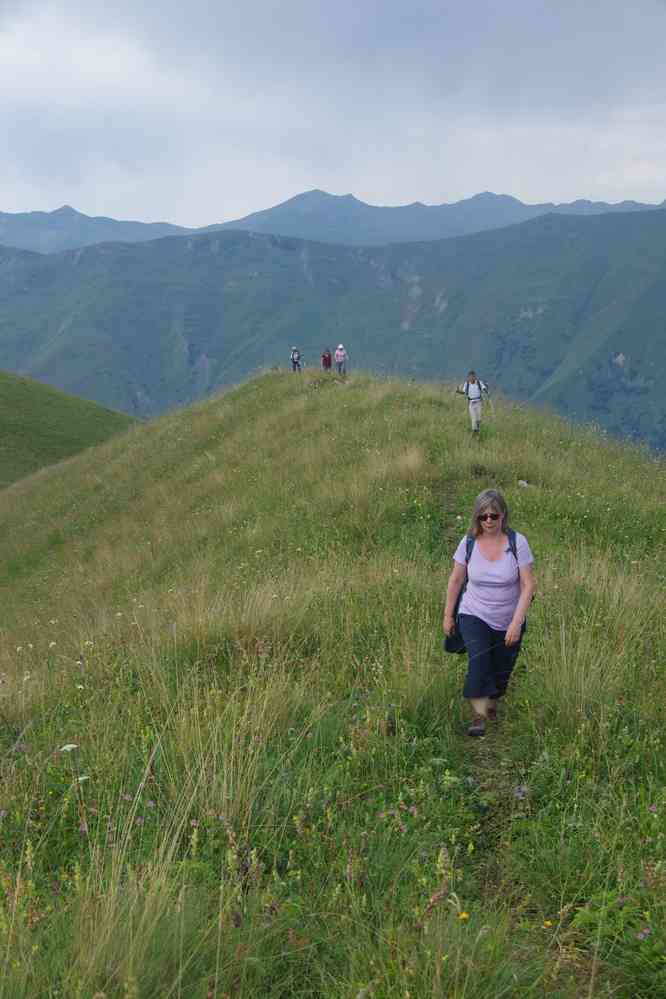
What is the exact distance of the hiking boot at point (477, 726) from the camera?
4621mm

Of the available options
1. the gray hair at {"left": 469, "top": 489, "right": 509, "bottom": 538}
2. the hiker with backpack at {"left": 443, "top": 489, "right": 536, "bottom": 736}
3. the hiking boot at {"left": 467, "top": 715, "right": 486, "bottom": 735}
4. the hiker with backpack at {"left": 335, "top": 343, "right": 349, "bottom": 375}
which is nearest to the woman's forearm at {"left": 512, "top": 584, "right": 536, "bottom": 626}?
the hiker with backpack at {"left": 443, "top": 489, "right": 536, "bottom": 736}

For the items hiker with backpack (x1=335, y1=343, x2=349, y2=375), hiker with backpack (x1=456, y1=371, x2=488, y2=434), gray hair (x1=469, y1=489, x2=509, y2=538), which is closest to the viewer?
gray hair (x1=469, y1=489, x2=509, y2=538)

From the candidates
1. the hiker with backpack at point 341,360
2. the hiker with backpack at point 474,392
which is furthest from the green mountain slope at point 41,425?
the hiker with backpack at point 474,392

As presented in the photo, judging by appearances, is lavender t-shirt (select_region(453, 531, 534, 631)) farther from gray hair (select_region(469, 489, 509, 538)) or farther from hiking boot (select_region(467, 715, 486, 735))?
hiking boot (select_region(467, 715, 486, 735))

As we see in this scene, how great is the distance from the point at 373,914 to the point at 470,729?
1874 mm

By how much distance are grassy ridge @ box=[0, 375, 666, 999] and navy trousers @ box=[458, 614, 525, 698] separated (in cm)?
18

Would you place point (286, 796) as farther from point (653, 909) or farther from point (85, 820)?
point (653, 909)

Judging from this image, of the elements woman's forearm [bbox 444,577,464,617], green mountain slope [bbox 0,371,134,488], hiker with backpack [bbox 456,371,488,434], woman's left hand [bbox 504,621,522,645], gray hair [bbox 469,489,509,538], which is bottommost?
green mountain slope [bbox 0,371,134,488]

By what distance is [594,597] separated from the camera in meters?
6.31

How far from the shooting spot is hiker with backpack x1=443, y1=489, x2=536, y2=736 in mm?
4840

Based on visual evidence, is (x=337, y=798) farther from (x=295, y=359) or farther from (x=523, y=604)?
(x=295, y=359)

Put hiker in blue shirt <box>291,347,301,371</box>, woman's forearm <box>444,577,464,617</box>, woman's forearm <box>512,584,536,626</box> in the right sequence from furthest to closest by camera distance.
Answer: hiker in blue shirt <box>291,347,301,371</box>
woman's forearm <box>444,577,464,617</box>
woman's forearm <box>512,584,536,626</box>

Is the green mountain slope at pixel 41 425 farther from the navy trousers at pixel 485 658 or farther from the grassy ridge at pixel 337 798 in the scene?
the navy trousers at pixel 485 658

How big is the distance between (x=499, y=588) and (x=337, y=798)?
1979 mm
